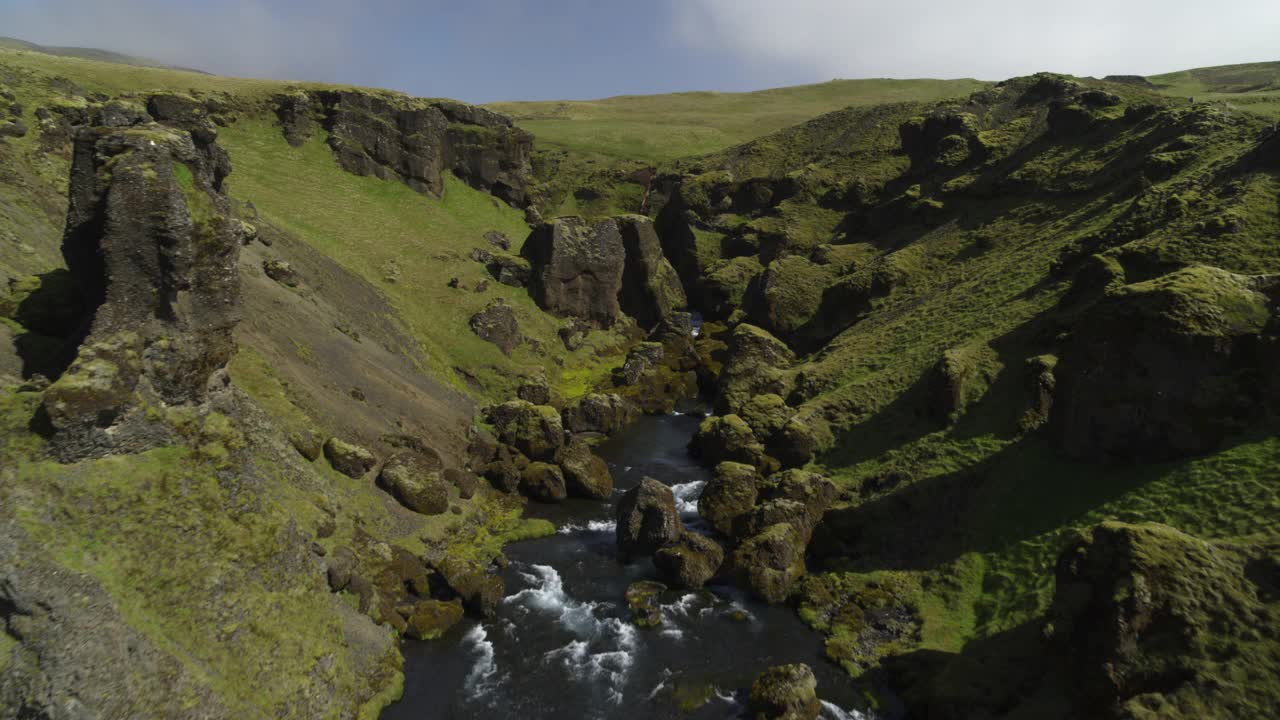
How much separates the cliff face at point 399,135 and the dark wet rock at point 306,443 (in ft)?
186

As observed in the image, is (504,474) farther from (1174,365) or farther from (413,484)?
(1174,365)

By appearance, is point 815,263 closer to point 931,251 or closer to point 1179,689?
point 931,251

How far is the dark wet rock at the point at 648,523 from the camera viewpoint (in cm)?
3547

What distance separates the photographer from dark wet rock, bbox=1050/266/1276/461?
26875mm

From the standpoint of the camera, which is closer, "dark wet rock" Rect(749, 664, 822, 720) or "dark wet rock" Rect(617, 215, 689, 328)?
"dark wet rock" Rect(749, 664, 822, 720)

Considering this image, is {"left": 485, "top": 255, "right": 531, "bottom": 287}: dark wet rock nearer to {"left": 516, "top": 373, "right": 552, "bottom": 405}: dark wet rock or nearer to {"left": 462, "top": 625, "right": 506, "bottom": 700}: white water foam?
{"left": 516, "top": 373, "right": 552, "bottom": 405}: dark wet rock

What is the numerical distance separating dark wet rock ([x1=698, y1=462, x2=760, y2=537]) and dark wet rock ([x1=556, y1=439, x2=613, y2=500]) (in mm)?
7376

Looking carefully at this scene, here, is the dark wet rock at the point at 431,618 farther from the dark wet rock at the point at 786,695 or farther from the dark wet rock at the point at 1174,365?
the dark wet rock at the point at 1174,365

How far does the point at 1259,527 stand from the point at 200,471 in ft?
132

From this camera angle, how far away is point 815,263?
81062 mm

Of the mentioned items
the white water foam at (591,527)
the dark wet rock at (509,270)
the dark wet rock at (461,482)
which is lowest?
the white water foam at (591,527)

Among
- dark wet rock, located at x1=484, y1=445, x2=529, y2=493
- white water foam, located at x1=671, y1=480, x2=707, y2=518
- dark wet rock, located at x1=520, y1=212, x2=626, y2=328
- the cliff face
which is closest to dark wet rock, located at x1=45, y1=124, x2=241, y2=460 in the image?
dark wet rock, located at x1=484, y1=445, x2=529, y2=493

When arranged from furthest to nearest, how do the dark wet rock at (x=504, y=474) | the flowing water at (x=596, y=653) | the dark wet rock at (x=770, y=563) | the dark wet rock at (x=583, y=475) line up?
1. the dark wet rock at (x=583, y=475)
2. the dark wet rock at (x=504, y=474)
3. the dark wet rock at (x=770, y=563)
4. the flowing water at (x=596, y=653)

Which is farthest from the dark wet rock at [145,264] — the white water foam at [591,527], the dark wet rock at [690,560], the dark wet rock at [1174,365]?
the dark wet rock at [1174,365]
